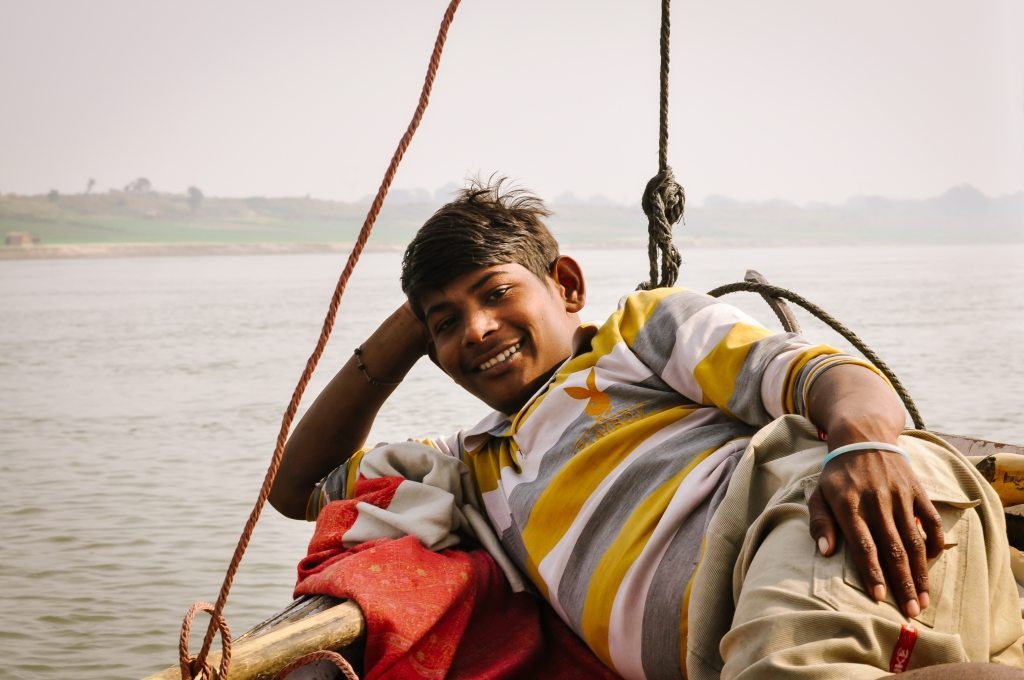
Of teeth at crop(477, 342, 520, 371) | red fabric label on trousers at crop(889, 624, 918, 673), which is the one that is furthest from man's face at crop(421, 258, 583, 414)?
red fabric label on trousers at crop(889, 624, 918, 673)

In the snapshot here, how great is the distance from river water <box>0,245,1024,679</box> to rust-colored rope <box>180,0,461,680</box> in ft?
7.62

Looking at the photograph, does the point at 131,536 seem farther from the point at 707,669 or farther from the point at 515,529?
the point at 707,669

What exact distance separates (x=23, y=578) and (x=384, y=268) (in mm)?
27964

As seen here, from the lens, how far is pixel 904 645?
1064 mm

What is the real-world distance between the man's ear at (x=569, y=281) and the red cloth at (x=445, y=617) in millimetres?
522

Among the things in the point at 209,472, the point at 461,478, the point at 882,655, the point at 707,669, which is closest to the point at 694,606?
the point at 707,669

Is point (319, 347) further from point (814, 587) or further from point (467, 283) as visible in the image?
Answer: point (814, 587)

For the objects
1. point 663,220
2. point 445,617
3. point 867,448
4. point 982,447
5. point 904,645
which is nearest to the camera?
point 904,645

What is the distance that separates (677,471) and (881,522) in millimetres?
398

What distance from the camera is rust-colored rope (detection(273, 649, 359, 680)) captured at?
4.66ft

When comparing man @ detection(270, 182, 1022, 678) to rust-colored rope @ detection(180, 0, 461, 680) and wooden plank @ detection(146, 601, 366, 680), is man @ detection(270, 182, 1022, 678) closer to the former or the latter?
wooden plank @ detection(146, 601, 366, 680)

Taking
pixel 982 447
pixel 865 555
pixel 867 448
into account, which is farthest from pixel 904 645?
pixel 982 447

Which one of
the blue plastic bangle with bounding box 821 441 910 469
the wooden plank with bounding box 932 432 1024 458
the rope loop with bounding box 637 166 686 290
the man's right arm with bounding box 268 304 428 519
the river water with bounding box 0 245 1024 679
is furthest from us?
the river water with bounding box 0 245 1024 679

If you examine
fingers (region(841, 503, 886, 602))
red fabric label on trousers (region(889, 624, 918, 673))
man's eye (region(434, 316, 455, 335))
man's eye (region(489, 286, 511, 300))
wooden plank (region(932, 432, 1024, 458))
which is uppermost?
man's eye (region(489, 286, 511, 300))
